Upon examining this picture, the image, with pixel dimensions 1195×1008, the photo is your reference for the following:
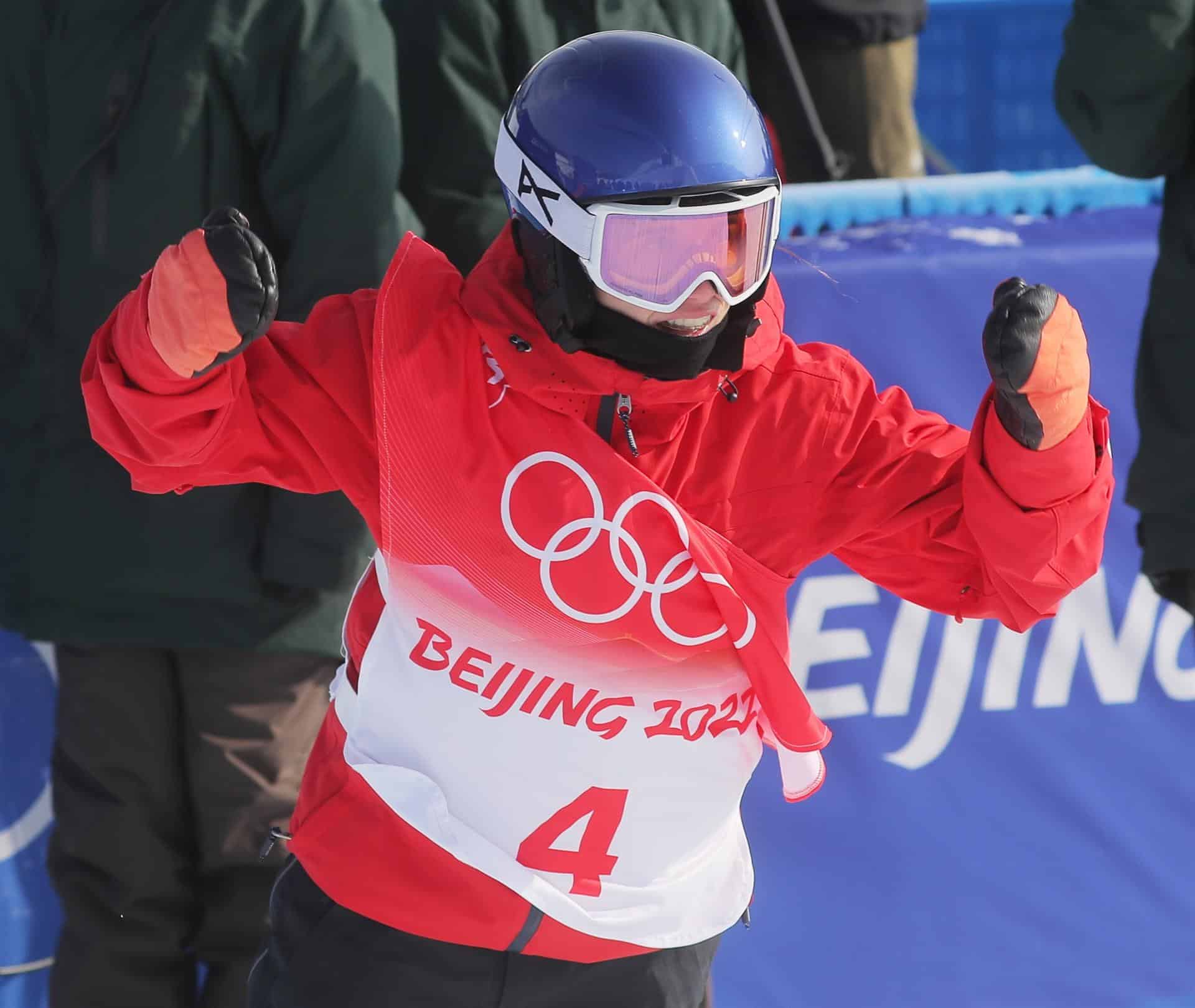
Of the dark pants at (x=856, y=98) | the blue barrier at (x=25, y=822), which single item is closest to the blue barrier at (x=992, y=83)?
the dark pants at (x=856, y=98)

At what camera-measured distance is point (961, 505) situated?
220cm

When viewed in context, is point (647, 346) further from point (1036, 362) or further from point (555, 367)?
point (1036, 362)

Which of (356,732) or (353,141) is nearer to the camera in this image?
(356,732)

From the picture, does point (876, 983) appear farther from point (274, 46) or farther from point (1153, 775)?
point (274, 46)

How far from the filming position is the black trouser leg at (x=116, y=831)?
3.05 meters

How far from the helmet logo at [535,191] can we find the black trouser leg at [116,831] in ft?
4.41

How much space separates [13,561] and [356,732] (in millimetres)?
1053

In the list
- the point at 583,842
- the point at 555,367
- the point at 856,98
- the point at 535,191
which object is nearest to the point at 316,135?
the point at 535,191

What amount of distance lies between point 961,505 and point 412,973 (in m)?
0.94

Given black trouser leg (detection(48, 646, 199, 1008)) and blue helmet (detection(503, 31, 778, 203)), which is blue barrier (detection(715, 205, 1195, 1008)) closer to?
black trouser leg (detection(48, 646, 199, 1008))

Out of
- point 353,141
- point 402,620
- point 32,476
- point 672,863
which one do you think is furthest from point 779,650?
point 32,476

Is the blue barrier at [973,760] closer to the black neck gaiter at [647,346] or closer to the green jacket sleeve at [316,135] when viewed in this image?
the green jacket sleeve at [316,135]

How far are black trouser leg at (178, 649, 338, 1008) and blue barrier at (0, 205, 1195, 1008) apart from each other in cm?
97

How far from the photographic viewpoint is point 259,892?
3127mm
